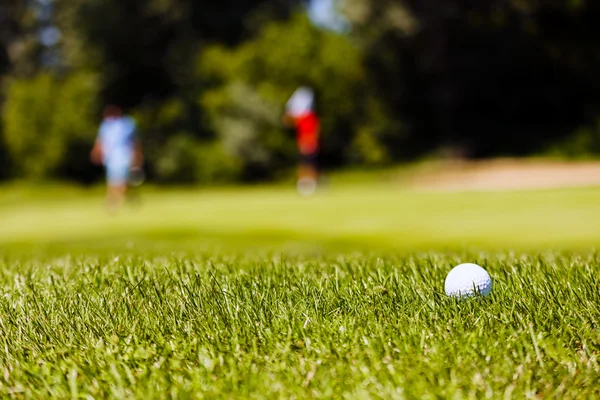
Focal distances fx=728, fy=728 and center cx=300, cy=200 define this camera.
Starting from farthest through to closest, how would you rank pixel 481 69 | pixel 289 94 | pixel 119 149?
pixel 481 69, pixel 289 94, pixel 119 149

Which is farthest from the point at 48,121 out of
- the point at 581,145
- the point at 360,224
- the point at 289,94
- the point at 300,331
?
the point at 300,331

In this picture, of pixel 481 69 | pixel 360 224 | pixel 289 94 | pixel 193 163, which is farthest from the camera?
pixel 193 163

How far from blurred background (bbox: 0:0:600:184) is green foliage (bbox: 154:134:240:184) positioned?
0.23ft

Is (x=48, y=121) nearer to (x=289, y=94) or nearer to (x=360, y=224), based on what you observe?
(x=289, y=94)

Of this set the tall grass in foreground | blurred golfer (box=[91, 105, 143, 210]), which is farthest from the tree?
the tall grass in foreground

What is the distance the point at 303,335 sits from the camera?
339 cm

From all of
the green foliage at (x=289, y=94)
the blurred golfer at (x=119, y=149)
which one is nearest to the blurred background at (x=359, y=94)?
the green foliage at (x=289, y=94)

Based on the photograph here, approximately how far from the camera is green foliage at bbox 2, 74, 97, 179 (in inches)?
1375

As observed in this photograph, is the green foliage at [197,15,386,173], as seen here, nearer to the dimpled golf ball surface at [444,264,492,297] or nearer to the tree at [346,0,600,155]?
the tree at [346,0,600,155]

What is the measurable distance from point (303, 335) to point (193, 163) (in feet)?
103

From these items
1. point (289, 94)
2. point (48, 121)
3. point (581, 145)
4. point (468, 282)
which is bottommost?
point (468, 282)

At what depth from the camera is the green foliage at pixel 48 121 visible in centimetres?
3494

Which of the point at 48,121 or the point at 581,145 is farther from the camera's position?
the point at 48,121

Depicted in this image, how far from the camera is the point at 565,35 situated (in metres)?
31.4
